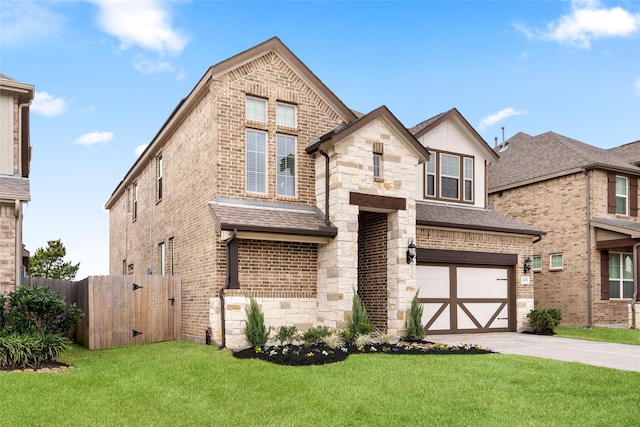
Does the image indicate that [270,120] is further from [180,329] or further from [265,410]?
[265,410]

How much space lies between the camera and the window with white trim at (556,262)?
23.8m

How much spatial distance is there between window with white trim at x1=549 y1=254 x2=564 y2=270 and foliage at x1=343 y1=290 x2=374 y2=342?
12.4m

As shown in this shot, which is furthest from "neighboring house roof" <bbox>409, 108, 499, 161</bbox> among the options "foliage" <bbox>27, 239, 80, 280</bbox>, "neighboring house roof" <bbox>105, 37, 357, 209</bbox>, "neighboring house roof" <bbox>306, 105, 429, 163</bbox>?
"foliage" <bbox>27, 239, 80, 280</bbox>

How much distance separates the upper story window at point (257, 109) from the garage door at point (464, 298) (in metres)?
6.58

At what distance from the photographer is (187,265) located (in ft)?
55.2

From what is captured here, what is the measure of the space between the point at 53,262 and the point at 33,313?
29.4m

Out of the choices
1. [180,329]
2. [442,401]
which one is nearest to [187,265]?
[180,329]

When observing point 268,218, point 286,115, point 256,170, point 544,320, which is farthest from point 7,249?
point 544,320

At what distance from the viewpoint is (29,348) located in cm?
1200

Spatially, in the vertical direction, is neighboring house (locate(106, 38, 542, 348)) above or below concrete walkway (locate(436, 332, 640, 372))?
above

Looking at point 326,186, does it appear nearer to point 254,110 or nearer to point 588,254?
point 254,110

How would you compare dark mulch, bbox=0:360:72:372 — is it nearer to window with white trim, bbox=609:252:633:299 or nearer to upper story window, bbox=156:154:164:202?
upper story window, bbox=156:154:164:202

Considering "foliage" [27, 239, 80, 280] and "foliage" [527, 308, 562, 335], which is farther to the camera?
"foliage" [27, 239, 80, 280]

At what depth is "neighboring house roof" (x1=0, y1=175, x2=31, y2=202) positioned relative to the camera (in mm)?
13177
